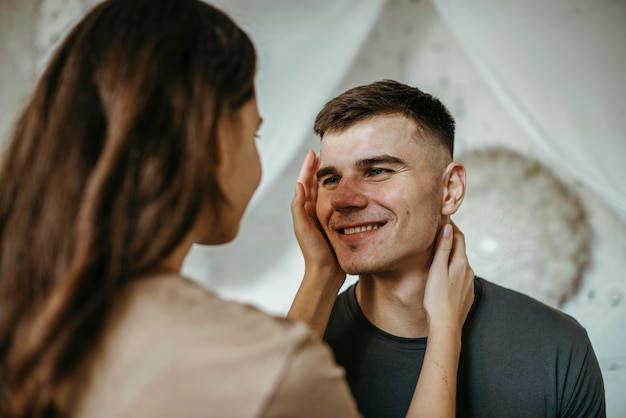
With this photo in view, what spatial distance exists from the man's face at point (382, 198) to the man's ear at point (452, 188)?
2cm

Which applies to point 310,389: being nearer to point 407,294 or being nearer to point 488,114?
point 407,294

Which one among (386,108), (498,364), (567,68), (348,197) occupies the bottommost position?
(498,364)

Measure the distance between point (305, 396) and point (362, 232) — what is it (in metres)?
0.83

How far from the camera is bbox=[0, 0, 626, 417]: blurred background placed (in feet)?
6.31

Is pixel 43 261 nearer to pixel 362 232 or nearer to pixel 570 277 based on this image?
pixel 362 232

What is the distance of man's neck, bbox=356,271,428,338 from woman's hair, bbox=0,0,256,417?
0.88 metres

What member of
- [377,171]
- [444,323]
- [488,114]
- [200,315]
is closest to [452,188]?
[377,171]

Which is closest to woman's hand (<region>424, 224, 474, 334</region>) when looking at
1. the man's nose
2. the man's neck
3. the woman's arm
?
the woman's arm

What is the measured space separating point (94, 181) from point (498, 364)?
1.11 m

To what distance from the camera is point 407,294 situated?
1485 millimetres

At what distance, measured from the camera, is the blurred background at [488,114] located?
1923 mm

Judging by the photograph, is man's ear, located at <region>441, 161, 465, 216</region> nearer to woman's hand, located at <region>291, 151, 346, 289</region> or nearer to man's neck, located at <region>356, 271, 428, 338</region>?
man's neck, located at <region>356, 271, 428, 338</region>

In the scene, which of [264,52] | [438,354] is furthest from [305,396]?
[264,52]

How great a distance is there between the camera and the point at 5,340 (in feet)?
2.09
